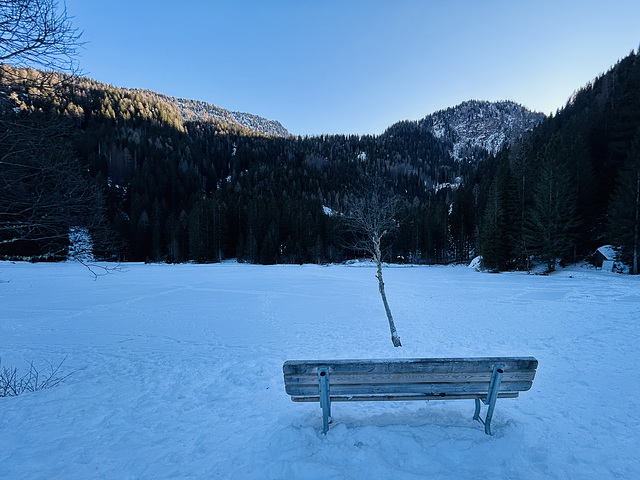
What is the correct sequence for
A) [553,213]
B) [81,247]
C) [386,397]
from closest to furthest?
[386,397]
[81,247]
[553,213]

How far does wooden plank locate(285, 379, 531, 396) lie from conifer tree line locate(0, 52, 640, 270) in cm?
498

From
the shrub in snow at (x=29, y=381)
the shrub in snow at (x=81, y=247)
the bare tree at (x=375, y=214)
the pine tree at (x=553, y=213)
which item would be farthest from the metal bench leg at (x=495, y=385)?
the pine tree at (x=553, y=213)

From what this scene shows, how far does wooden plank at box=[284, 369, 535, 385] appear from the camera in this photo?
10.6 feet

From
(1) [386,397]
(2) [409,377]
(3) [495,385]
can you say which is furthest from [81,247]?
(3) [495,385]

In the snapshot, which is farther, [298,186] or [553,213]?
[298,186]

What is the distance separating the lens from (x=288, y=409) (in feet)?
14.4

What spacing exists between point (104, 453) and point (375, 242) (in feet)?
24.6

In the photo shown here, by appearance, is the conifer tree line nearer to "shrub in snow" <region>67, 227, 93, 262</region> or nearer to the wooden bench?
"shrub in snow" <region>67, 227, 93, 262</region>

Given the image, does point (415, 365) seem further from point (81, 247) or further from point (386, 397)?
point (81, 247)

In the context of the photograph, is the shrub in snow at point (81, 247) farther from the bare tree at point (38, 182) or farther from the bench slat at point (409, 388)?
the bench slat at point (409, 388)

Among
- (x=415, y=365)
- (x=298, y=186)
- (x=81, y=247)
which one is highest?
(x=298, y=186)

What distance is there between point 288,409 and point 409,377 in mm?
2249

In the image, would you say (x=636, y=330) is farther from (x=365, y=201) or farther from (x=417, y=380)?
(x=417, y=380)

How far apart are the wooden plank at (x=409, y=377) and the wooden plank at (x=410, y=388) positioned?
57 mm
